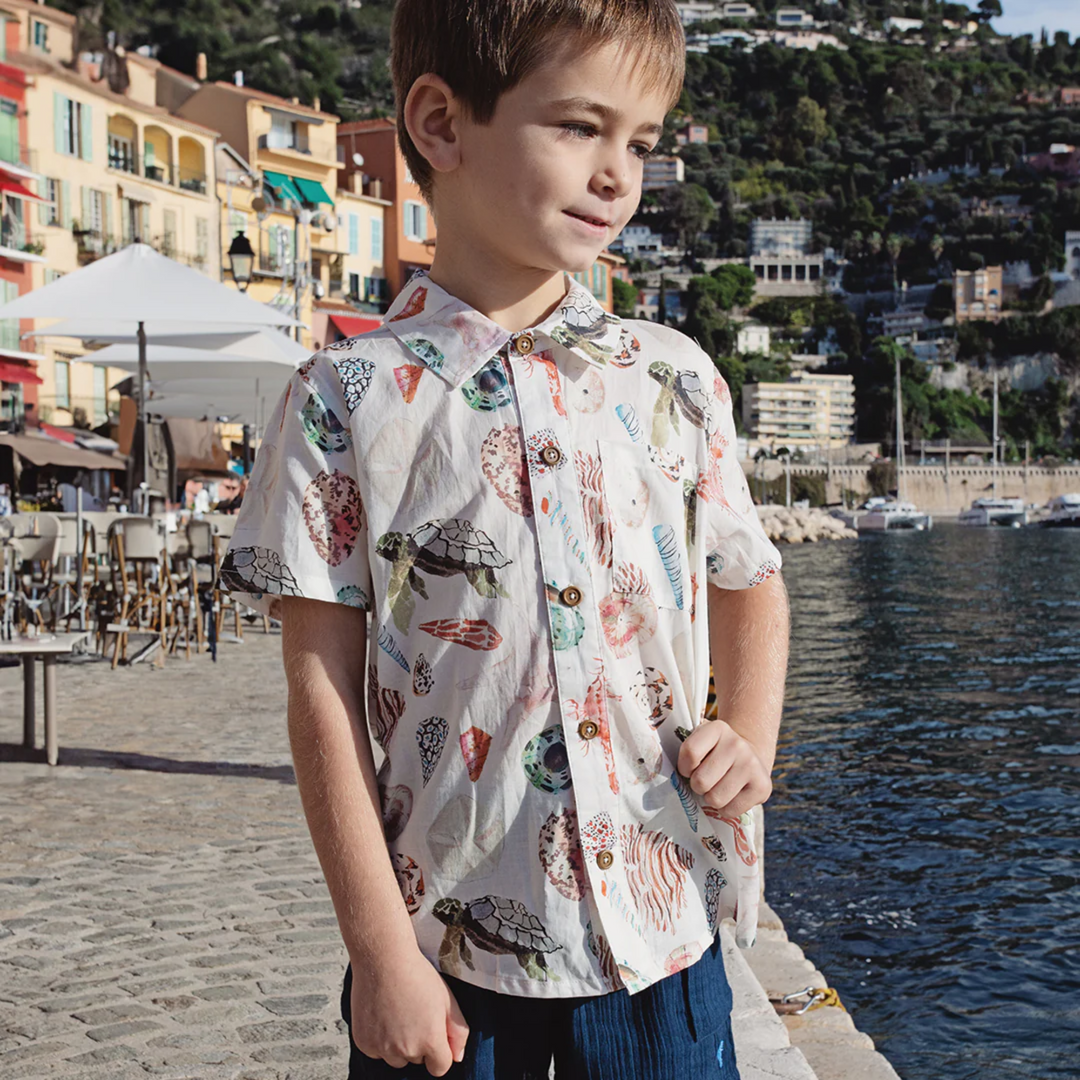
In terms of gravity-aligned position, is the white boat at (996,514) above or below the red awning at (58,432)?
below

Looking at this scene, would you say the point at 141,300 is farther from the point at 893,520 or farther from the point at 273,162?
the point at 893,520

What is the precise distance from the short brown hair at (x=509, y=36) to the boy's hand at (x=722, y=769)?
545mm

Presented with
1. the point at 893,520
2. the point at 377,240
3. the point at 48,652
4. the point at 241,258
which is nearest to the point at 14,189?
the point at 241,258

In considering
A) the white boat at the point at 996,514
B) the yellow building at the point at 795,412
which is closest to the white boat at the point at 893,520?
the white boat at the point at 996,514

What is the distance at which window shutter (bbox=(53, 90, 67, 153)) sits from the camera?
100 feet

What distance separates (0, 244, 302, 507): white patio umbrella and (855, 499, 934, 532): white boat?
74.8 m

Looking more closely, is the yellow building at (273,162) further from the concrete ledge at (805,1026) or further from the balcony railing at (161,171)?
the concrete ledge at (805,1026)

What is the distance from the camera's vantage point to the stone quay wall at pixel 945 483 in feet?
321

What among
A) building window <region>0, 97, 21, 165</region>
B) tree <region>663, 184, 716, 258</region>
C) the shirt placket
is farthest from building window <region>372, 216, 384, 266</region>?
tree <region>663, 184, 716, 258</region>

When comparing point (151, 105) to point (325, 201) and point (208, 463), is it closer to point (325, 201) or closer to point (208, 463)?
point (325, 201)

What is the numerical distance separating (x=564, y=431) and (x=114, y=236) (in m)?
33.1

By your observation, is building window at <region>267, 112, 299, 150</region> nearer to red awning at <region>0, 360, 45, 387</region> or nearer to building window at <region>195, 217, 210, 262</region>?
building window at <region>195, 217, 210, 262</region>

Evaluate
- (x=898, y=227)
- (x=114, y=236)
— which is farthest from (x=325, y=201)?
(x=898, y=227)

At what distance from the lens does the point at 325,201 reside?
1586 inches
